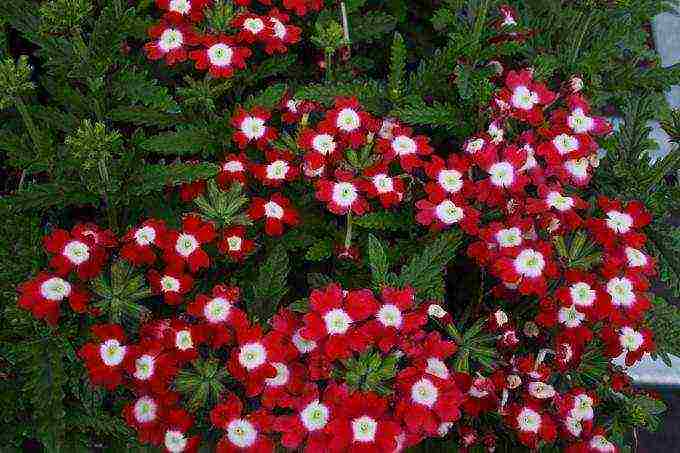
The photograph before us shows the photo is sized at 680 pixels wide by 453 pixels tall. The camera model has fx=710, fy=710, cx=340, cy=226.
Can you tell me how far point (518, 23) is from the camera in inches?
71.6

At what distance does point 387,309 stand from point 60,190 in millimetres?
699

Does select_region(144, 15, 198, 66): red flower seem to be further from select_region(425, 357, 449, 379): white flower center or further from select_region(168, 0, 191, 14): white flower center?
select_region(425, 357, 449, 379): white flower center

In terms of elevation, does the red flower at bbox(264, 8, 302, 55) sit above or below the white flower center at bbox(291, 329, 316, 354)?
above

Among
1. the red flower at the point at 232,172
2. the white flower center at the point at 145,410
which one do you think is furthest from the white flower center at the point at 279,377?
the red flower at the point at 232,172

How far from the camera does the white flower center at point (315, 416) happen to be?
1160mm

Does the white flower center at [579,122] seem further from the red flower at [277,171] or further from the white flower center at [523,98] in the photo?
the red flower at [277,171]

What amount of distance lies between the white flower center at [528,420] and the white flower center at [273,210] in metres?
0.60

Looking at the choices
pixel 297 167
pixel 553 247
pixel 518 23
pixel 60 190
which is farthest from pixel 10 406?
pixel 518 23

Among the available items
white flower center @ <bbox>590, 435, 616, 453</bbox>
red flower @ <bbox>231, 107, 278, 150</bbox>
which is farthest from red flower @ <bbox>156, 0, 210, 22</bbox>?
white flower center @ <bbox>590, 435, 616, 453</bbox>

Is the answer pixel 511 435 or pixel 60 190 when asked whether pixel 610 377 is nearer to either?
pixel 511 435

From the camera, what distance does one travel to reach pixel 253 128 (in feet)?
5.03

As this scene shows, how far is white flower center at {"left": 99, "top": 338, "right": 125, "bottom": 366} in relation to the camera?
4.08 feet

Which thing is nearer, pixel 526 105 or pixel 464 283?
pixel 526 105

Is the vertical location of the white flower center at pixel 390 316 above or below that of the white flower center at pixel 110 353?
above
